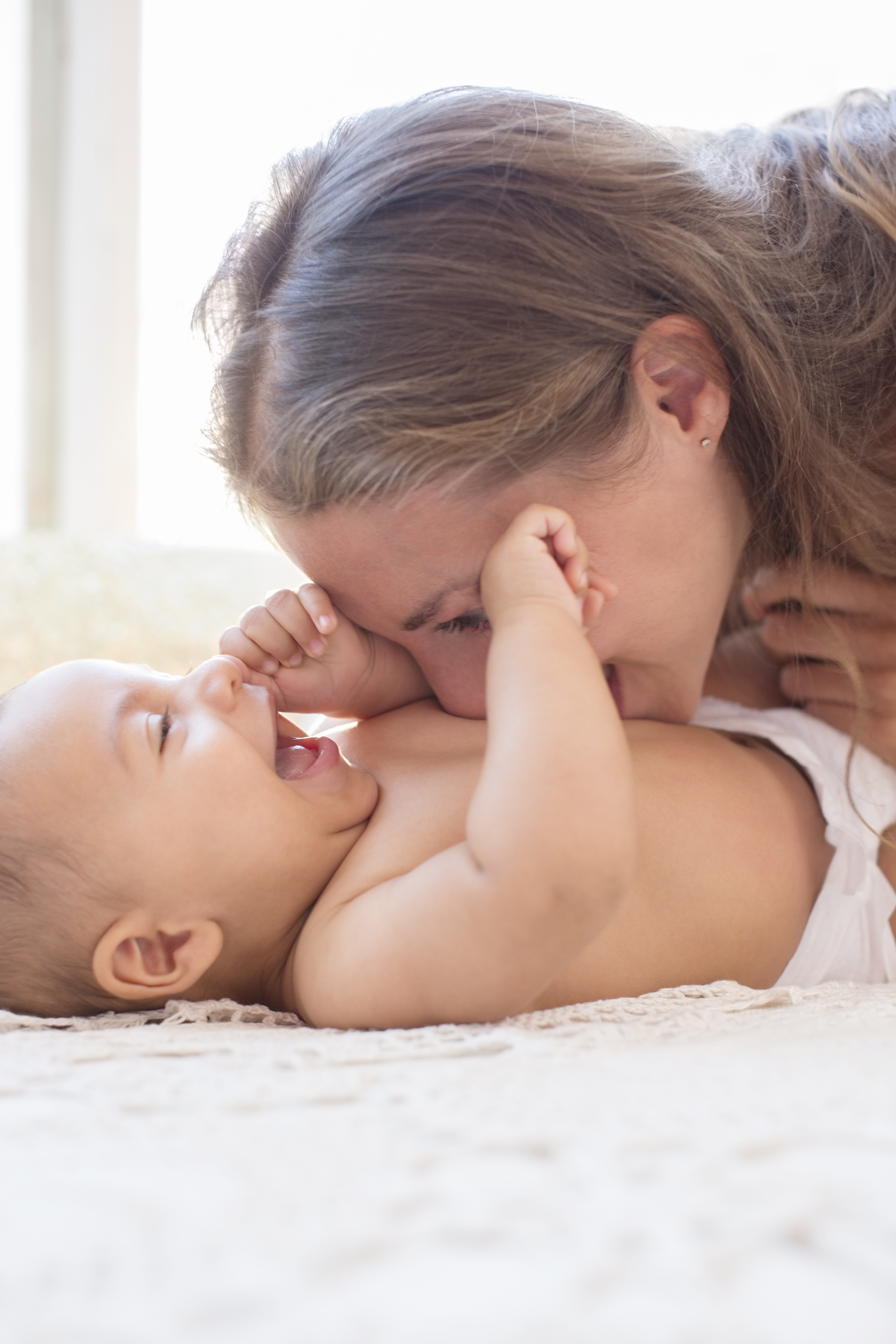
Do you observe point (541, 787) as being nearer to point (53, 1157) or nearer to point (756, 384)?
point (53, 1157)

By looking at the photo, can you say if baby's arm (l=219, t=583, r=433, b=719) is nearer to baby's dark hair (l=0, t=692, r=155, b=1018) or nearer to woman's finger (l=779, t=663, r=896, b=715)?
baby's dark hair (l=0, t=692, r=155, b=1018)

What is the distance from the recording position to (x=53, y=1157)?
18.1 inches

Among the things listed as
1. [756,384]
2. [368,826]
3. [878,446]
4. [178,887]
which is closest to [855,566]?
[878,446]

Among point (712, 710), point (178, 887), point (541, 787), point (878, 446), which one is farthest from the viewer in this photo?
point (712, 710)

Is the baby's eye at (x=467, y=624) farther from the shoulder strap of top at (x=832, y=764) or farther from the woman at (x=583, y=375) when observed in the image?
the shoulder strap of top at (x=832, y=764)

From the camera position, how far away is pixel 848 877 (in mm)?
1039

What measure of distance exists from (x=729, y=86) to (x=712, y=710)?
2.12 meters

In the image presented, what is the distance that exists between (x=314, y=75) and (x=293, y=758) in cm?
239

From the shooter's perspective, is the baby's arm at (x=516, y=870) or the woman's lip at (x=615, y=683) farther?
the woman's lip at (x=615, y=683)

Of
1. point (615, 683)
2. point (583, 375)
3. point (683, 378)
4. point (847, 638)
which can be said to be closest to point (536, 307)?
point (583, 375)

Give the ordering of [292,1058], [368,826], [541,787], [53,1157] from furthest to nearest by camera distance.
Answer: [368,826] → [541,787] → [292,1058] → [53,1157]

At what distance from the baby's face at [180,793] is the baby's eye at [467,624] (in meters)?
0.16

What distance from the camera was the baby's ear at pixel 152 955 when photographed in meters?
0.84

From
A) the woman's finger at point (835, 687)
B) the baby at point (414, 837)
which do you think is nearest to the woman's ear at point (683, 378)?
the baby at point (414, 837)
